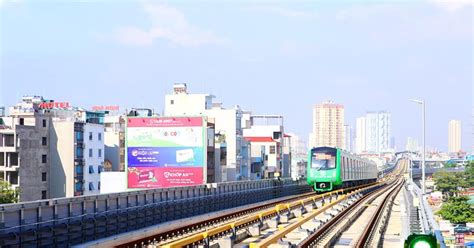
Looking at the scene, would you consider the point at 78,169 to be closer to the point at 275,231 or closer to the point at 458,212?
the point at 458,212

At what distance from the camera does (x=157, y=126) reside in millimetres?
51031

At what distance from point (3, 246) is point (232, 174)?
2514 inches

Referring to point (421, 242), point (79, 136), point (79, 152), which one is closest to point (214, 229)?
point (421, 242)

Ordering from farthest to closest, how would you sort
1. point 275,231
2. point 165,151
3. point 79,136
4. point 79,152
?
1. point 79,136
2. point 79,152
3. point 165,151
4. point 275,231

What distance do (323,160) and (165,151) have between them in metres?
11.8

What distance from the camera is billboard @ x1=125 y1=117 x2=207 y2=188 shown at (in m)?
49.6

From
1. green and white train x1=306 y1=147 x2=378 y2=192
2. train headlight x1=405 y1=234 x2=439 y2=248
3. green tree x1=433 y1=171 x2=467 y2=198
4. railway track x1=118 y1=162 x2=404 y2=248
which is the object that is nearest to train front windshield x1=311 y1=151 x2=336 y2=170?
green and white train x1=306 y1=147 x2=378 y2=192

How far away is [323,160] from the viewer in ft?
152

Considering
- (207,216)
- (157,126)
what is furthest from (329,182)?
(207,216)

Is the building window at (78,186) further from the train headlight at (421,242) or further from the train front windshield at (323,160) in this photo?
the train headlight at (421,242)

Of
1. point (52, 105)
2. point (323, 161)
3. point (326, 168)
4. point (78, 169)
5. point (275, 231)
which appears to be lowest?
point (275, 231)

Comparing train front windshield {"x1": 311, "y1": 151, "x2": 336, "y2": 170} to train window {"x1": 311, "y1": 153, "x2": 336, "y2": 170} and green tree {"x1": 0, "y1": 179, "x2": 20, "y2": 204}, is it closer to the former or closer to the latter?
train window {"x1": 311, "y1": 153, "x2": 336, "y2": 170}

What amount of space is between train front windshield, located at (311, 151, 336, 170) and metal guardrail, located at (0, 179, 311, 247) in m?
12.9

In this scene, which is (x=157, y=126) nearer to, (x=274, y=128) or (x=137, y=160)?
(x=137, y=160)
